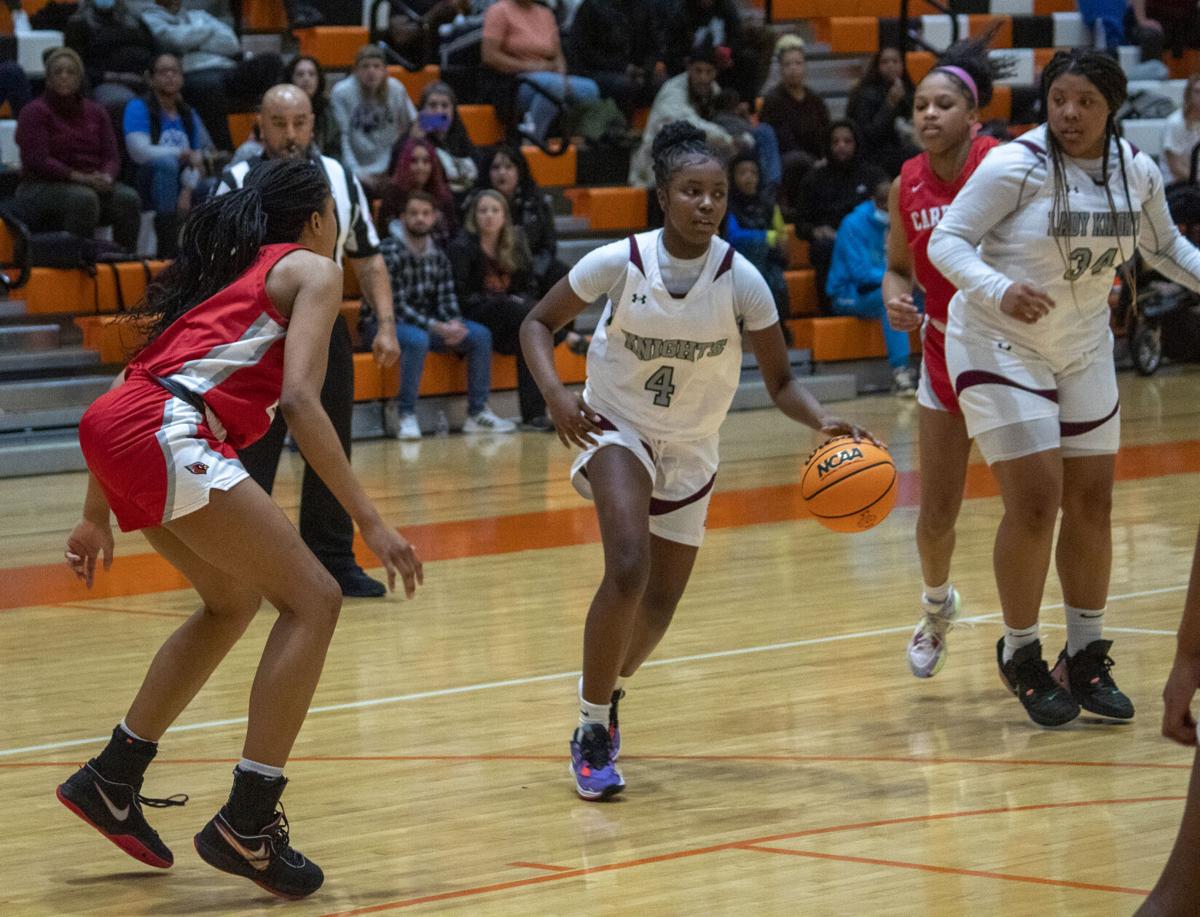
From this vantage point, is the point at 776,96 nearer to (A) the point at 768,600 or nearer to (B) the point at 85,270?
(B) the point at 85,270

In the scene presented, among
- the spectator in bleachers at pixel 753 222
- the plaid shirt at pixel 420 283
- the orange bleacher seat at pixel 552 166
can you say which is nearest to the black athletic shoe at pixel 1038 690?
the plaid shirt at pixel 420 283

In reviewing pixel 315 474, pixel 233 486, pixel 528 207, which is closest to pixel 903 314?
pixel 315 474

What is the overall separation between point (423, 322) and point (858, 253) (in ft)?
12.5

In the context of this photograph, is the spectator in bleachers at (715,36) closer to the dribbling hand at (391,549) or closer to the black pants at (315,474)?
the black pants at (315,474)

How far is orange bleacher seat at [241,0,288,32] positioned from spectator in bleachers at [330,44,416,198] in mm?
1759

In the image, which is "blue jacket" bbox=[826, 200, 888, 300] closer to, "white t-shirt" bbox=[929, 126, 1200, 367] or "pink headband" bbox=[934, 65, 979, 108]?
"pink headband" bbox=[934, 65, 979, 108]

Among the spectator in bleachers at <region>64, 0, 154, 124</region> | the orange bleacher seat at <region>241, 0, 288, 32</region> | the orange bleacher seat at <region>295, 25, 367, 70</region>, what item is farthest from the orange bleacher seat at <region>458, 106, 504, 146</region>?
the spectator in bleachers at <region>64, 0, 154, 124</region>

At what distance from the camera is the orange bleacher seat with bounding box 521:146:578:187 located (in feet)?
50.8

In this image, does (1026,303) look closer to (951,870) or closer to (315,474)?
(951,870)

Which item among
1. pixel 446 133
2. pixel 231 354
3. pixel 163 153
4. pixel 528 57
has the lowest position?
pixel 446 133

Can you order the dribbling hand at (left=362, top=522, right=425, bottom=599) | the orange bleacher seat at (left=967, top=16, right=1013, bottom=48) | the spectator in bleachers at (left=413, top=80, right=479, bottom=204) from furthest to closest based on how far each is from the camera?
the orange bleacher seat at (left=967, top=16, right=1013, bottom=48), the spectator in bleachers at (left=413, top=80, right=479, bottom=204), the dribbling hand at (left=362, top=522, right=425, bottom=599)

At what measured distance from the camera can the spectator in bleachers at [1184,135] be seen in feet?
53.0

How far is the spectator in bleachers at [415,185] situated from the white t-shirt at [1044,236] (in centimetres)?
779

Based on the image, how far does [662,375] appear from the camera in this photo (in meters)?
5.07
